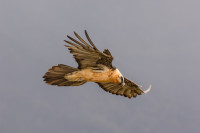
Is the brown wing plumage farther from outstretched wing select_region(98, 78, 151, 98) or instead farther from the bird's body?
the bird's body

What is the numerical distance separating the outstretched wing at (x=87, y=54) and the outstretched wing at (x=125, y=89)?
2.12 metres

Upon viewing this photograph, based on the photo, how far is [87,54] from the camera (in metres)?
12.5

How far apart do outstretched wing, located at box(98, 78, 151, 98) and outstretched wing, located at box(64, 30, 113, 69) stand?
6.95 feet

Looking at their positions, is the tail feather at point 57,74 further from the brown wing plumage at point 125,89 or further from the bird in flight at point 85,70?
the brown wing plumage at point 125,89

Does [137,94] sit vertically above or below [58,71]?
below

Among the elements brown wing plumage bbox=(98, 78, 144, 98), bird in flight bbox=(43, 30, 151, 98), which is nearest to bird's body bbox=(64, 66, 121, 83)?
bird in flight bbox=(43, 30, 151, 98)

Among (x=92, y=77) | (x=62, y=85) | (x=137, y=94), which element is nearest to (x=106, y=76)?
(x=92, y=77)

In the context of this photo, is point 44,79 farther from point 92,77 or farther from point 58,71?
point 92,77

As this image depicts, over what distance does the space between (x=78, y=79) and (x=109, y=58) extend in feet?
4.69

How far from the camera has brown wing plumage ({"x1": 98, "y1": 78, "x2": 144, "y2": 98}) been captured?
15078mm

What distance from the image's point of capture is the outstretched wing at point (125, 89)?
15.1 m

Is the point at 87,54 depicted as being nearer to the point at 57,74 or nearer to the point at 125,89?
the point at 57,74

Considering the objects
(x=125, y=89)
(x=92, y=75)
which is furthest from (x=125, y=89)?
(x=92, y=75)

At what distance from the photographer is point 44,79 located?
1280 cm
